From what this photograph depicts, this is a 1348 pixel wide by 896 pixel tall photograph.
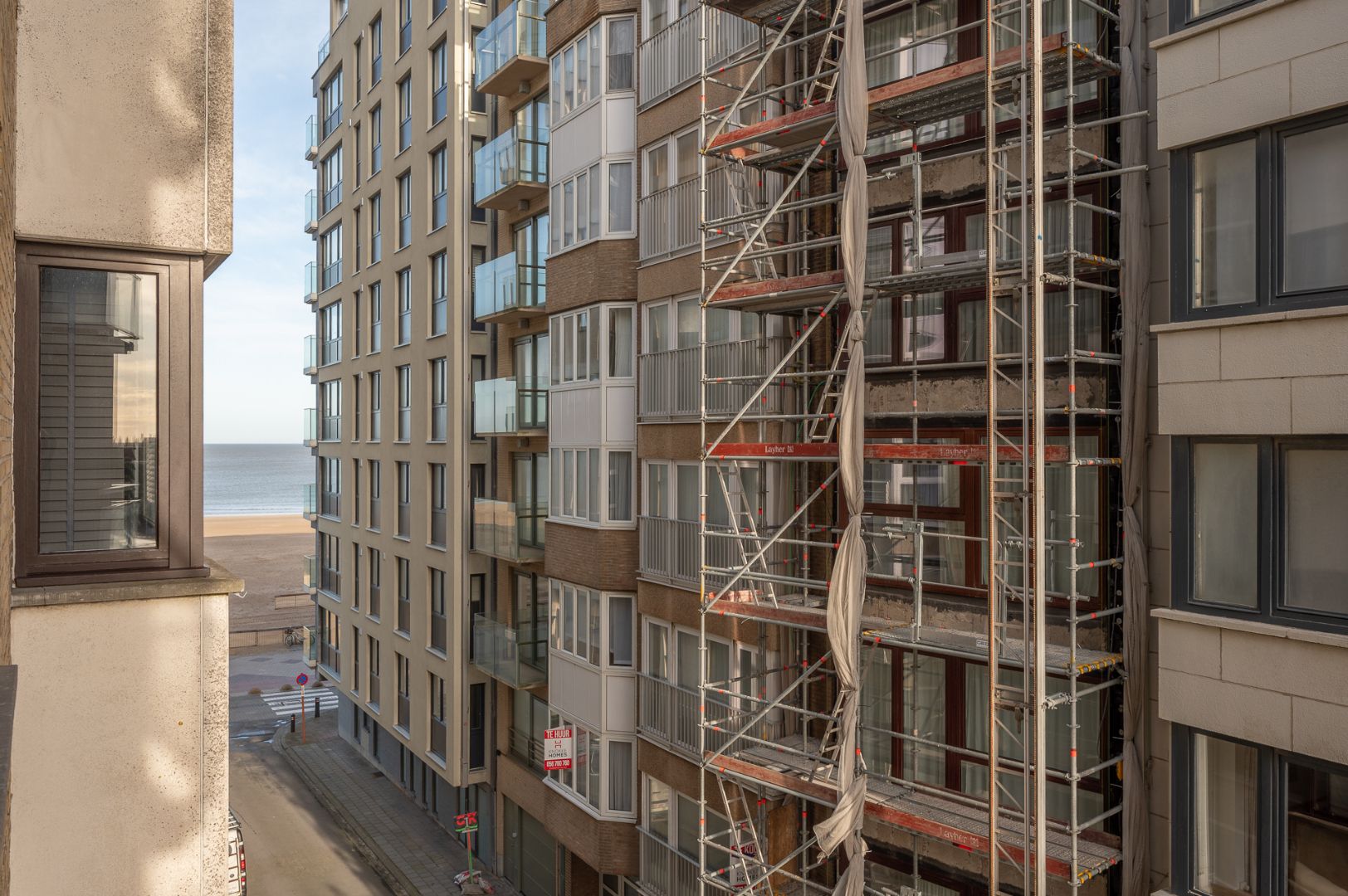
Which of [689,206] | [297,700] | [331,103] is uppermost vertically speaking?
[331,103]

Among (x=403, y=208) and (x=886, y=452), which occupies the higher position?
(x=403, y=208)

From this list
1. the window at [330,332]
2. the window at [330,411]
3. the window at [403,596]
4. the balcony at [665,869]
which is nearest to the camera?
the balcony at [665,869]

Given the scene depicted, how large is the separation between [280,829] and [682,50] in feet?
74.6

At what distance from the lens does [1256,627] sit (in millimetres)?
8773

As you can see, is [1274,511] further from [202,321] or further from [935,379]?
[202,321]

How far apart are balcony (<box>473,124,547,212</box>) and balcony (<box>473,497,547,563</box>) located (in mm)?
6857

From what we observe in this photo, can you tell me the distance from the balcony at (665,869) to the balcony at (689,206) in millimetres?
9640

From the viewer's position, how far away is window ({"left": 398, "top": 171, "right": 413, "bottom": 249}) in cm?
2942

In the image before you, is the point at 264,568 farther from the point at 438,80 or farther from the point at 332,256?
the point at 438,80

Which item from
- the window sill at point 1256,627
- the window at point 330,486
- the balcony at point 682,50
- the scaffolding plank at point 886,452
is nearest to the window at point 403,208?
the window at point 330,486

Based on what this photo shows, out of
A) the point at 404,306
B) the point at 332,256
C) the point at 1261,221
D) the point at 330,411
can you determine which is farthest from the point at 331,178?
the point at 1261,221

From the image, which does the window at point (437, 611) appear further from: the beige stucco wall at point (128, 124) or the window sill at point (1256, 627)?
the beige stucco wall at point (128, 124)

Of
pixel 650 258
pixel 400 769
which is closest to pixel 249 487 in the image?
pixel 400 769

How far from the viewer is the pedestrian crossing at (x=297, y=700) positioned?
41875 millimetres
